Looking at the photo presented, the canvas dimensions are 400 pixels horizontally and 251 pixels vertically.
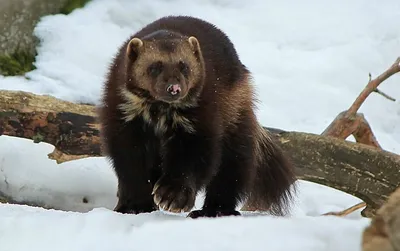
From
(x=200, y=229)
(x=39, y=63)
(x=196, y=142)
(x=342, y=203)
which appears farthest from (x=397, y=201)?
(x=39, y=63)

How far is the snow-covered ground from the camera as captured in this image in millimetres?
4383

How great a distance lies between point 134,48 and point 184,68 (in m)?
0.23

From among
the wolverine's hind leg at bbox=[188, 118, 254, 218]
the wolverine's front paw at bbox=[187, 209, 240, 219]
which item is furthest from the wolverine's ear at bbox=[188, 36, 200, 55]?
the wolverine's front paw at bbox=[187, 209, 240, 219]

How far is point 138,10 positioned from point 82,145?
3.13 metres

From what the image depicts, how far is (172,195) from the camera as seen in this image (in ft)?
9.39

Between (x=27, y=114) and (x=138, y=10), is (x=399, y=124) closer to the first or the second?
(x=138, y=10)

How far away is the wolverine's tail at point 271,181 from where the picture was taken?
143 inches

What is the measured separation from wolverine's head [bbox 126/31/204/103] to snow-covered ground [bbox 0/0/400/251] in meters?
0.69

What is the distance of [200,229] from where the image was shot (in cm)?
175

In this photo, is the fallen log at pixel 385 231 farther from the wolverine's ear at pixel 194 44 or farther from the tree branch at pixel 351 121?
the tree branch at pixel 351 121

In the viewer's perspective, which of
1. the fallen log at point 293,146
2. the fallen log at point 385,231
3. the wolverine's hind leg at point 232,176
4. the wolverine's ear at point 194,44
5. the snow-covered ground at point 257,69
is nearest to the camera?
the fallen log at point 385,231

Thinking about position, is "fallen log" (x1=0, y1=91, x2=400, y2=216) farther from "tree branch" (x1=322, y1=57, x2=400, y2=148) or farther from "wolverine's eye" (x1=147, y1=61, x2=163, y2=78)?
"wolverine's eye" (x1=147, y1=61, x2=163, y2=78)

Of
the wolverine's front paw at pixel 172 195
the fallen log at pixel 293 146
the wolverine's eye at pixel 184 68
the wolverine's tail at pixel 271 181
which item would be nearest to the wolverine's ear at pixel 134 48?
the wolverine's eye at pixel 184 68

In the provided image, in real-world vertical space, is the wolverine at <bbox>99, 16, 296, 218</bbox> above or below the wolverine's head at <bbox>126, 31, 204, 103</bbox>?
below
